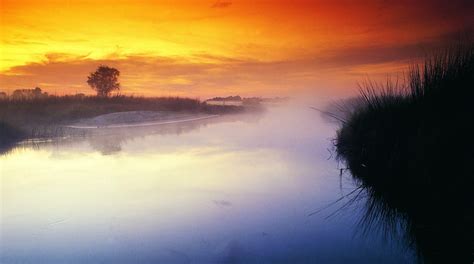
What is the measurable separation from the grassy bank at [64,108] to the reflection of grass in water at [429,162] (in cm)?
846

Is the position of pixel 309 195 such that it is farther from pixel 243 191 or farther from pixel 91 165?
pixel 91 165

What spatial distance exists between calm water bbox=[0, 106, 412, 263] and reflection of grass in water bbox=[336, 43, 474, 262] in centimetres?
28

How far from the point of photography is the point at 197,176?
5320mm

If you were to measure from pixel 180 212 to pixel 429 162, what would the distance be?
96.6 inches

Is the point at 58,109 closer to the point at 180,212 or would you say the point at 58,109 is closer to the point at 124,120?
the point at 124,120

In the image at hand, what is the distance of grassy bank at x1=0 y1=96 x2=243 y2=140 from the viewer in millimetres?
11827

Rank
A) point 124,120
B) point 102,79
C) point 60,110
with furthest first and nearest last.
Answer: point 102,79 < point 60,110 < point 124,120

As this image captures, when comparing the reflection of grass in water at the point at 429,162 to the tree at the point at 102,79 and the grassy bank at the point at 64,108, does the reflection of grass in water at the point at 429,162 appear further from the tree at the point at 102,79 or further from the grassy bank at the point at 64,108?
the tree at the point at 102,79

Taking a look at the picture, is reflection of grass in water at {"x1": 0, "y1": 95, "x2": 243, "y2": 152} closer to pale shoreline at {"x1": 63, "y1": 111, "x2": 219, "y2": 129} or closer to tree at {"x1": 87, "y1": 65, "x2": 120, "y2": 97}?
pale shoreline at {"x1": 63, "y1": 111, "x2": 219, "y2": 129}

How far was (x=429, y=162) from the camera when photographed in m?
3.62

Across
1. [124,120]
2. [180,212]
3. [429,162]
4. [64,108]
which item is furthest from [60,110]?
[429,162]

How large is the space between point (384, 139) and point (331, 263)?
269cm

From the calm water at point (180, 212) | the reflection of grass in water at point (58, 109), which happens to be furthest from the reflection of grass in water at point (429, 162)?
the reflection of grass in water at point (58, 109)

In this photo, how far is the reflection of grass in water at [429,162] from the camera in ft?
9.28
